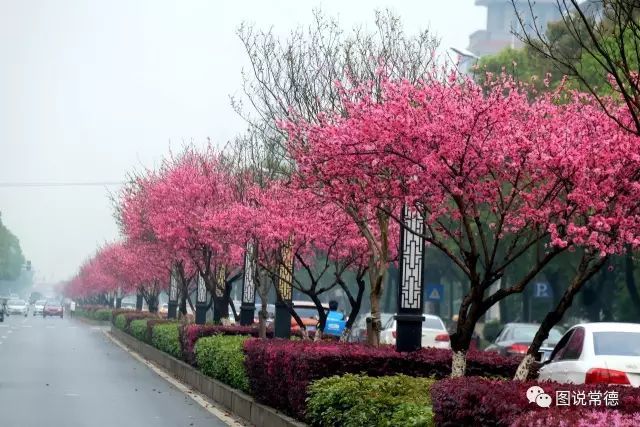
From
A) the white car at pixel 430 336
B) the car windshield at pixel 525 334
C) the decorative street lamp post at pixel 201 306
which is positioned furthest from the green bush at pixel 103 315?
the car windshield at pixel 525 334

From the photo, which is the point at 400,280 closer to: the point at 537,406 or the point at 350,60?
the point at 350,60

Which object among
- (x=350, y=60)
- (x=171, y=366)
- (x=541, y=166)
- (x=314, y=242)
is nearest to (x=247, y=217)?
(x=314, y=242)

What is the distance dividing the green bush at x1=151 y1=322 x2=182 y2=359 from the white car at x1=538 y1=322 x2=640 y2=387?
1739cm

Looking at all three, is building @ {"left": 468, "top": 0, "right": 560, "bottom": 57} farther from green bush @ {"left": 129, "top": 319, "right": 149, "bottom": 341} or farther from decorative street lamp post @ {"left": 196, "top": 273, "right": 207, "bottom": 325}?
decorative street lamp post @ {"left": 196, "top": 273, "right": 207, "bottom": 325}

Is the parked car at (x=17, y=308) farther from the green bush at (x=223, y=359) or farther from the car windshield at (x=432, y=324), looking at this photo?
the green bush at (x=223, y=359)

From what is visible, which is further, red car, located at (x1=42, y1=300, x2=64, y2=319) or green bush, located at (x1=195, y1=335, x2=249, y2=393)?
red car, located at (x1=42, y1=300, x2=64, y2=319)

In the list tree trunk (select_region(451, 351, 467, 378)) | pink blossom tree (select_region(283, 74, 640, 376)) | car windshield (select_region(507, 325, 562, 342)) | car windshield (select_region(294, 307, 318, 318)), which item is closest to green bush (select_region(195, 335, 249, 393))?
tree trunk (select_region(451, 351, 467, 378))

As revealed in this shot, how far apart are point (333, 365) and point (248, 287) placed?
661 inches

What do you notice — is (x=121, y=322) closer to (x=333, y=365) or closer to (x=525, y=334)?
(x=525, y=334)

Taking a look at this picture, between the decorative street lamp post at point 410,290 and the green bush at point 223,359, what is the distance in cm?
281

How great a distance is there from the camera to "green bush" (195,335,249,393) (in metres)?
20.7

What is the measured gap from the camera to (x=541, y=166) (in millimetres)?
14414

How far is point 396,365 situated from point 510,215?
83.9 inches

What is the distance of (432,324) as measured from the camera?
36656 mm
